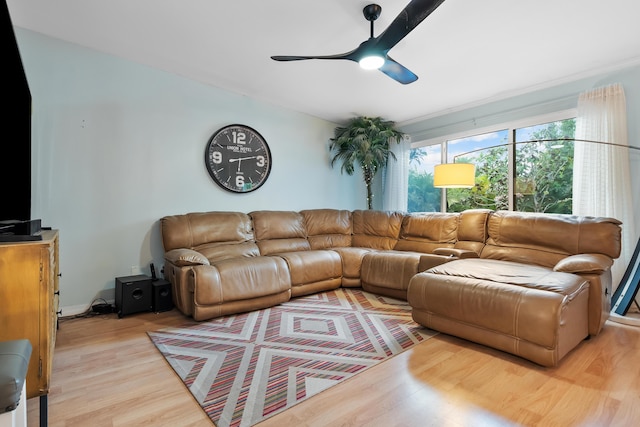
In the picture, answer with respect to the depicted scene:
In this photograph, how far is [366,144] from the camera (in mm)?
4684

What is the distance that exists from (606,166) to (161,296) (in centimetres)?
453

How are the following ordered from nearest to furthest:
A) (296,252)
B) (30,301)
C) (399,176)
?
(30,301) → (296,252) → (399,176)

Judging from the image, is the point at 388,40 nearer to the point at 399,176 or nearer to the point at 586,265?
the point at 586,265

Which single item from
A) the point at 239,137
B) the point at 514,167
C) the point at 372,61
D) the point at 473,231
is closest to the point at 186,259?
the point at 239,137

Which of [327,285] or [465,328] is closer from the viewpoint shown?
[465,328]

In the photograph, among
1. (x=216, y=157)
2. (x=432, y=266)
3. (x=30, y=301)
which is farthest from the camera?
(x=216, y=157)

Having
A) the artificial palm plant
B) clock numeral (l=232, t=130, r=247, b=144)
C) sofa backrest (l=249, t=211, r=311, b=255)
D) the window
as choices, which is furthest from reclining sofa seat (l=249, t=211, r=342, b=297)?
the window

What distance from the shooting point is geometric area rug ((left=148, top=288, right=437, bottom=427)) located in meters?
1.68

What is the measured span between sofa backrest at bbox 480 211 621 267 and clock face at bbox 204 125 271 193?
2.83 metres

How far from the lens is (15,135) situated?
188cm

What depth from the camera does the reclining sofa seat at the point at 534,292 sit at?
6.38 ft

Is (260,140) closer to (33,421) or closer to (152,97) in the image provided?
(152,97)

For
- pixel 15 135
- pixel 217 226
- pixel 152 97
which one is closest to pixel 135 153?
pixel 152 97

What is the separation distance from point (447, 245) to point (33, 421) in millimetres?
3661
